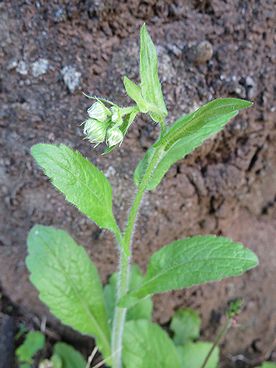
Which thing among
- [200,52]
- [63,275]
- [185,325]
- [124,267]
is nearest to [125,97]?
[200,52]

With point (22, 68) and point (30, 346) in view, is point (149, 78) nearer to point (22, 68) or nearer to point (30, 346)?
point (22, 68)

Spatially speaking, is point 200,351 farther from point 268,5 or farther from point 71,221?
point 268,5

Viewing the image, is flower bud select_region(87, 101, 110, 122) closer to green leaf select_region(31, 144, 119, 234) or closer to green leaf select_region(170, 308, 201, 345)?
green leaf select_region(31, 144, 119, 234)

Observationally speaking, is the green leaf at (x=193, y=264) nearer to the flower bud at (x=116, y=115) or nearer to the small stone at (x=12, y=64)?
the flower bud at (x=116, y=115)

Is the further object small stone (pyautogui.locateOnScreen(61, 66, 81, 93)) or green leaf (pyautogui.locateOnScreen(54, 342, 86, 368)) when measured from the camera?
green leaf (pyautogui.locateOnScreen(54, 342, 86, 368))

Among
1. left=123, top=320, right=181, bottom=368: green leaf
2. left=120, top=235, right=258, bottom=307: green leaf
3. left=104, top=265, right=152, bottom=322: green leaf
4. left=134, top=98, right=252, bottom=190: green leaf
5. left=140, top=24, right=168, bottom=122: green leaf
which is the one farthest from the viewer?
left=104, top=265, right=152, bottom=322: green leaf

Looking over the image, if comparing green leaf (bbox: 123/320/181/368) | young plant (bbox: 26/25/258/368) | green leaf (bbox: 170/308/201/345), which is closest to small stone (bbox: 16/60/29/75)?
young plant (bbox: 26/25/258/368)

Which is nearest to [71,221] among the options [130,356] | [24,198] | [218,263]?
[24,198]
